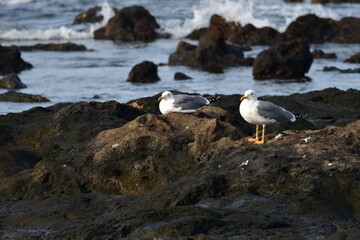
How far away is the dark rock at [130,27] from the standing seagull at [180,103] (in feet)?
67.7

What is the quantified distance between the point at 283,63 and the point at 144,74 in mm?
3431

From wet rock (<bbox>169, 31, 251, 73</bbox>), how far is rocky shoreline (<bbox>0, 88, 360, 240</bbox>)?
13541mm

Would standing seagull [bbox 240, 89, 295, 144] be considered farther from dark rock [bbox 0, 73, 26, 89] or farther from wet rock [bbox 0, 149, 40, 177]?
dark rock [bbox 0, 73, 26, 89]

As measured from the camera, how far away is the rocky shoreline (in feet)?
20.5

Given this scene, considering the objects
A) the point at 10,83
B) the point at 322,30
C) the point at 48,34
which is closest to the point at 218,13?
the point at 322,30

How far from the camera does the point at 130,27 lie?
1223 inches

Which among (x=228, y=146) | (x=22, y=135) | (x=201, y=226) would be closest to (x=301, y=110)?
(x=22, y=135)

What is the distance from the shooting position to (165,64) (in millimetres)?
23625

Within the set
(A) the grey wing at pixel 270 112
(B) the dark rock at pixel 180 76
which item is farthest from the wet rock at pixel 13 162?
(B) the dark rock at pixel 180 76

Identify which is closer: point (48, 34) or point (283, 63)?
point (283, 63)

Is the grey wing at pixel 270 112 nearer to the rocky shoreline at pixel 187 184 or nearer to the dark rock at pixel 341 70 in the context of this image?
the rocky shoreline at pixel 187 184

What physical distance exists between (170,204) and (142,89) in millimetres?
11981

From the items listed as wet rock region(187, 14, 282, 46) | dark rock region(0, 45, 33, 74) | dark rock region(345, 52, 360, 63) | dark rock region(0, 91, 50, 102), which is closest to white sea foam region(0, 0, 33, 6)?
wet rock region(187, 14, 282, 46)

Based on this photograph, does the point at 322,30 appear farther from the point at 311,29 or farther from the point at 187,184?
the point at 187,184
